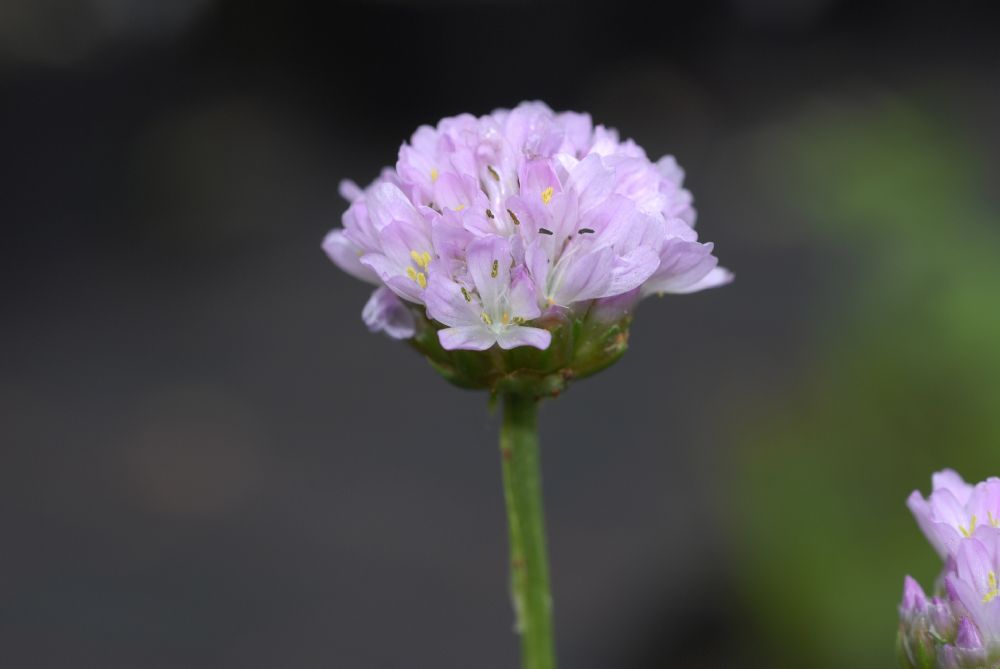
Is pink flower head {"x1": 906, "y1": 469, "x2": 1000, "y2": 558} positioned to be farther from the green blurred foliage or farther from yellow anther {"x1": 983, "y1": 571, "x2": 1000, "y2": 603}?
the green blurred foliage

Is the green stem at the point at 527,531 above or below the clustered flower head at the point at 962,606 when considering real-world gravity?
above

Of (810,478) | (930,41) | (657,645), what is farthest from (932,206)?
(930,41)

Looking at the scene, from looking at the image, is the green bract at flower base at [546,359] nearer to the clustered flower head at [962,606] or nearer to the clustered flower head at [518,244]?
the clustered flower head at [518,244]

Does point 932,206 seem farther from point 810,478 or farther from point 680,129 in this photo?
point 680,129

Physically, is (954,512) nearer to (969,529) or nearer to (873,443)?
(969,529)

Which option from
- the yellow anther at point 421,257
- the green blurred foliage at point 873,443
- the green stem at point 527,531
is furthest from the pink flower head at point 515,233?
the green blurred foliage at point 873,443

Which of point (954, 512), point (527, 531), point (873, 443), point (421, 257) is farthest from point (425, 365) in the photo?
point (954, 512)

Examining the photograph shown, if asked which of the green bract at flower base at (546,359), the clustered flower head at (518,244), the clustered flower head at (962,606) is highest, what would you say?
the clustered flower head at (518,244)
